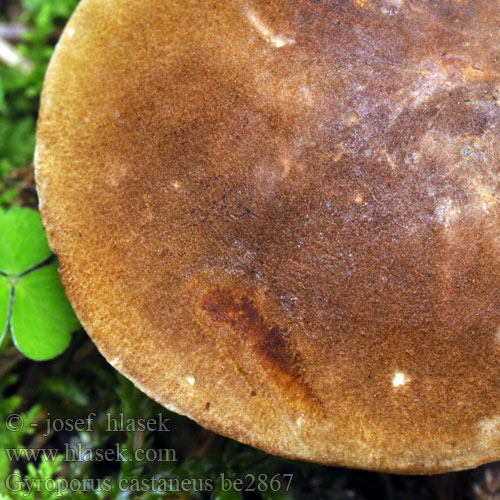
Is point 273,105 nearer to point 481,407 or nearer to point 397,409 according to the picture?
point 397,409

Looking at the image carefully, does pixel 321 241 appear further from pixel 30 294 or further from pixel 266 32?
pixel 30 294

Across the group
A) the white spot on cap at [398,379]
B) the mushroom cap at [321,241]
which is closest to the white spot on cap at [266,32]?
the mushroom cap at [321,241]

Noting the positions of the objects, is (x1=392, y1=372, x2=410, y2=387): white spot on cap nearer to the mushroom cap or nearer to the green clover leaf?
the mushroom cap

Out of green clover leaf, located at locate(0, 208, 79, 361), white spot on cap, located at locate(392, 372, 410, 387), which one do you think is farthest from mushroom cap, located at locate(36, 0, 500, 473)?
green clover leaf, located at locate(0, 208, 79, 361)

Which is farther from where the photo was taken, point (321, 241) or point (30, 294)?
point (30, 294)

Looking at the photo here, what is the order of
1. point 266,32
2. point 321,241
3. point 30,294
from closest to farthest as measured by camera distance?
1. point 321,241
2. point 266,32
3. point 30,294

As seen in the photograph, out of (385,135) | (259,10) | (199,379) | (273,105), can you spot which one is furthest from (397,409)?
(259,10)

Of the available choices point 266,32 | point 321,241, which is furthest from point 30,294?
point 266,32
